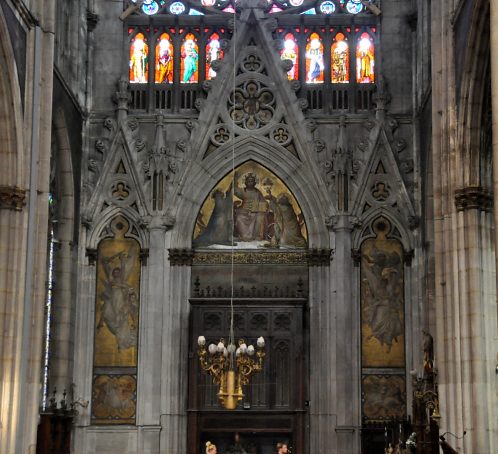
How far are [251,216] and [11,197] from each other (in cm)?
904

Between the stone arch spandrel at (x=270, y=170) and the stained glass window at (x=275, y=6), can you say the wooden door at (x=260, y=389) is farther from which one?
the stained glass window at (x=275, y=6)

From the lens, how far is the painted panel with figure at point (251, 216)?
34.5m

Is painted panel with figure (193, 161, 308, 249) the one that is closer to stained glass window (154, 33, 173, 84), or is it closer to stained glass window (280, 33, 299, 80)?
stained glass window (280, 33, 299, 80)

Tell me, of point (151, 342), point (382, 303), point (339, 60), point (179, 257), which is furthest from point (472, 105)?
point (151, 342)

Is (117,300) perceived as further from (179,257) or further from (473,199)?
(473,199)

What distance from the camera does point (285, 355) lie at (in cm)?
3294

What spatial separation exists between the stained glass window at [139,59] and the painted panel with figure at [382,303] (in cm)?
845

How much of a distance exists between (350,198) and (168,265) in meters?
5.60

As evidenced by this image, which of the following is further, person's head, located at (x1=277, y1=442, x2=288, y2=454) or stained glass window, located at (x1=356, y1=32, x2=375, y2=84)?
stained glass window, located at (x1=356, y1=32, x2=375, y2=84)

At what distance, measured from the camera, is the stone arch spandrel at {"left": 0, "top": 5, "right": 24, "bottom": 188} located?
27375 millimetres

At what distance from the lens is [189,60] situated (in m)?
35.7

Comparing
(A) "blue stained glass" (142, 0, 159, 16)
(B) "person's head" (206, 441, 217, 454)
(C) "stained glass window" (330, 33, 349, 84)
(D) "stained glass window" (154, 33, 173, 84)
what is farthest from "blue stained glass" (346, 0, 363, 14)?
(B) "person's head" (206, 441, 217, 454)

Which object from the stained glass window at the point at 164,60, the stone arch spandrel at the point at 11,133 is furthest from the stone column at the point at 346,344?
the stone arch spandrel at the point at 11,133

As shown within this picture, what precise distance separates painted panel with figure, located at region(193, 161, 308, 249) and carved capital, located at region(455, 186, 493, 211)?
8.57m
